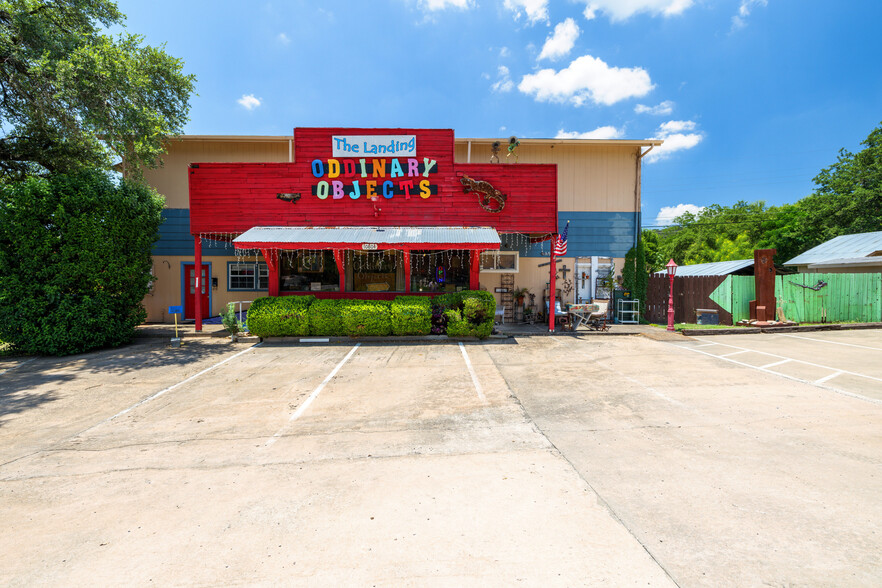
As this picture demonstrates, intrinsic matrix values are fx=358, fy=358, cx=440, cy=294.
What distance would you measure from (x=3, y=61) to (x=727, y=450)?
17.6m

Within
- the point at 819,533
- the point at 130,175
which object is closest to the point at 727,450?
the point at 819,533

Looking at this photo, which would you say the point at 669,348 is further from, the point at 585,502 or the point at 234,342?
the point at 234,342

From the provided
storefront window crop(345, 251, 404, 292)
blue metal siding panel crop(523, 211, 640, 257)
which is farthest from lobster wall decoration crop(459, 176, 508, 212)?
storefront window crop(345, 251, 404, 292)

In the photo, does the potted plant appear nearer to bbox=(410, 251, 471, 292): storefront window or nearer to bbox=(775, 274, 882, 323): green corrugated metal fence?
bbox=(410, 251, 471, 292): storefront window

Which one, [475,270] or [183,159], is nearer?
[475,270]

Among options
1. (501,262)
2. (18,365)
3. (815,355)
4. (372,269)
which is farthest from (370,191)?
(815,355)

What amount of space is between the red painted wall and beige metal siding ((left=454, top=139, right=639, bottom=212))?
306 cm

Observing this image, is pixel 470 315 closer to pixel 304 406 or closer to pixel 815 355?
pixel 304 406

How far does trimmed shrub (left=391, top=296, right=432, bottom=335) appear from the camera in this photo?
34.4 feet

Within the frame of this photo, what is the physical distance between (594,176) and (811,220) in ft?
103

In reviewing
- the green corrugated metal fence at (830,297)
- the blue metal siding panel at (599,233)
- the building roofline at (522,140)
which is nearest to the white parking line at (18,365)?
the building roofline at (522,140)

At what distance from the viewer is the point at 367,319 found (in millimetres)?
10500

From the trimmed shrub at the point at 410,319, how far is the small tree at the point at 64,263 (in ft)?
24.5

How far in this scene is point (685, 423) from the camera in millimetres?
4625
